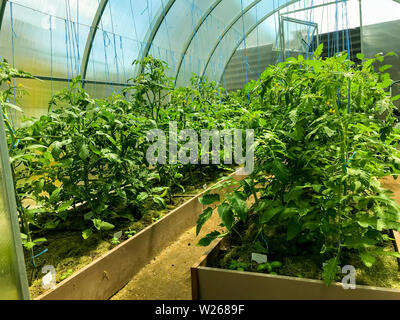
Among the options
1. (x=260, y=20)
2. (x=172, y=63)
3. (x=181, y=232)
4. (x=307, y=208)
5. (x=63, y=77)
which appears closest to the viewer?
(x=307, y=208)

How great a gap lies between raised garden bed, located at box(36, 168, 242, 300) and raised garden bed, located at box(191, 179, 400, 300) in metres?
0.63

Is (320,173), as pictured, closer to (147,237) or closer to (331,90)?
(331,90)

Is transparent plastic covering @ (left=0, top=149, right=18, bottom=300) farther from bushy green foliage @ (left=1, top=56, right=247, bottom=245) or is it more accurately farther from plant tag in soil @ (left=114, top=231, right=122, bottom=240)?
plant tag in soil @ (left=114, top=231, right=122, bottom=240)

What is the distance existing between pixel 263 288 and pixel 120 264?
1.02 meters

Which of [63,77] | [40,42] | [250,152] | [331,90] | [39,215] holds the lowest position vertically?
[39,215]

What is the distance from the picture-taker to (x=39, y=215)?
7.90ft

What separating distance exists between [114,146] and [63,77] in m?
3.53

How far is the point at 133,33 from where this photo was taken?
627 cm

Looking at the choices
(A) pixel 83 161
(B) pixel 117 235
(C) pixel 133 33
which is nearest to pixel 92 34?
(C) pixel 133 33

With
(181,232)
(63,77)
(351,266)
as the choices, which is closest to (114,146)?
(181,232)

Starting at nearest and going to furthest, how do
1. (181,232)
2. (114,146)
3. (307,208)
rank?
(307,208) < (114,146) < (181,232)

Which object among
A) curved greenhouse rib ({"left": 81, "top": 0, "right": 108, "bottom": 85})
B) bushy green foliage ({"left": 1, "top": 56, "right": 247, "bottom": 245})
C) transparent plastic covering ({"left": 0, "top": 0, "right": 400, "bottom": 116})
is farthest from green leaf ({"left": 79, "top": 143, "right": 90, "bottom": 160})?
curved greenhouse rib ({"left": 81, "top": 0, "right": 108, "bottom": 85})

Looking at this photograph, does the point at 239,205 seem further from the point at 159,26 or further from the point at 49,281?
the point at 159,26

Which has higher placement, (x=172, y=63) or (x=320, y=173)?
(x=172, y=63)
